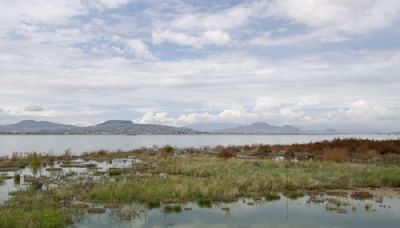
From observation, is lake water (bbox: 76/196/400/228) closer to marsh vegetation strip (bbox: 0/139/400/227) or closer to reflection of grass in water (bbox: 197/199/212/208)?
marsh vegetation strip (bbox: 0/139/400/227)

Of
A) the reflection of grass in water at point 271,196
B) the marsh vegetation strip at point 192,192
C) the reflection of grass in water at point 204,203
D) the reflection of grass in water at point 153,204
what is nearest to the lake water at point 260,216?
the marsh vegetation strip at point 192,192

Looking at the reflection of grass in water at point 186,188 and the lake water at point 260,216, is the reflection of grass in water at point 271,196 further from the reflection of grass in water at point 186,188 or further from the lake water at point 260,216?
the lake water at point 260,216

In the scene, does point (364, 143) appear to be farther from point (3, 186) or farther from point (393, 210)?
point (3, 186)

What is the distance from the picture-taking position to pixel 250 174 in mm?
27359

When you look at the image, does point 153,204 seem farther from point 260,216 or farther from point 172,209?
point 260,216

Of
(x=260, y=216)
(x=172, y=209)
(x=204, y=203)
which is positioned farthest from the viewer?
(x=204, y=203)

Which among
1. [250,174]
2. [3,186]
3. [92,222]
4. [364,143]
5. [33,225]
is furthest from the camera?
[364,143]

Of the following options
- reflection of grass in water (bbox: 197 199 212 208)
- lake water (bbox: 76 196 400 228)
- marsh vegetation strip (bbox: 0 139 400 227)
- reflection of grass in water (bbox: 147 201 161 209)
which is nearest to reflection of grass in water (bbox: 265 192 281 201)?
Answer: marsh vegetation strip (bbox: 0 139 400 227)

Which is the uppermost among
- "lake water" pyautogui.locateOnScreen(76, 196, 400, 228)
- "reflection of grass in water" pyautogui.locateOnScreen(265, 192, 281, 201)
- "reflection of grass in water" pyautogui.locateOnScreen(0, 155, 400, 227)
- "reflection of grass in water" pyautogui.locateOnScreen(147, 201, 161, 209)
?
"reflection of grass in water" pyautogui.locateOnScreen(0, 155, 400, 227)

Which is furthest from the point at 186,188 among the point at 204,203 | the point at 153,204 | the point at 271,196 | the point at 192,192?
the point at 271,196

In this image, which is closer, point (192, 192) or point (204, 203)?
point (204, 203)

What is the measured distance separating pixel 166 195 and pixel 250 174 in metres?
8.31

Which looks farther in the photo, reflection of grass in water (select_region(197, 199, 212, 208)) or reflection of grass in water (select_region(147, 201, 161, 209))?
reflection of grass in water (select_region(197, 199, 212, 208))

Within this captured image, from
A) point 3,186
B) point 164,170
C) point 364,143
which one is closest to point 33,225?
point 3,186
